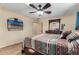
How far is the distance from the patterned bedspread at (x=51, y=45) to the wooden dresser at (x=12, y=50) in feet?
0.40

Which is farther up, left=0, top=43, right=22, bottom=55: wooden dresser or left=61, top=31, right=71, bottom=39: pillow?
left=61, top=31, right=71, bottom=39: pillow

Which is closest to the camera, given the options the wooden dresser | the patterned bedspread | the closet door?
the patterned bedspread

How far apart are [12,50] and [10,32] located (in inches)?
10.6

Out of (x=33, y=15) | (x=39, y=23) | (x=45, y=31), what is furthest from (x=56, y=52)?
(x=33, y=15)

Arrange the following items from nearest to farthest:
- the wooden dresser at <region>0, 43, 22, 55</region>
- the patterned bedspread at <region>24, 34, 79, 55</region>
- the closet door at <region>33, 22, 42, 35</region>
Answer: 1. the patterned bedspread at <region>24, 34, 79, 55</region>
2. the wooden dresser at <region>0, 43, 22, 55</region>
3. the closet door at <region>33, 22, 42, 35</region>

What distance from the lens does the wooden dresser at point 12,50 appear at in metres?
1.18

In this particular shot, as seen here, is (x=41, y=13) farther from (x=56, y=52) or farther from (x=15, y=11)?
(x=56, y=52)

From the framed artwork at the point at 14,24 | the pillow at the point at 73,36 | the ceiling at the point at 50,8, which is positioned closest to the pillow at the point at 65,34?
the pillow at the point at 73,36

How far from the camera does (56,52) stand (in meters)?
1.12

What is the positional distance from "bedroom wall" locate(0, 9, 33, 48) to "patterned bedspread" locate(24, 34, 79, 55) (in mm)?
122

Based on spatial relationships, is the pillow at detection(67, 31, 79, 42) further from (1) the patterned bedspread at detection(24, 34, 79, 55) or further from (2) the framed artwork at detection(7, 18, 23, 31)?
(2) the framed artwork at detection(7, 18, 23, 31)

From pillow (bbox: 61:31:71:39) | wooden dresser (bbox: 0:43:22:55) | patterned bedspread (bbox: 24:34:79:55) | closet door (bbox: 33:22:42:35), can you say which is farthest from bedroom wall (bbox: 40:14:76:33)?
wooden dresser (bbox: 0:43:22:55)

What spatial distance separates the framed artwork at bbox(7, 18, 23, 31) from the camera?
1.22 metres

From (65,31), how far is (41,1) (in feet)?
1.76
